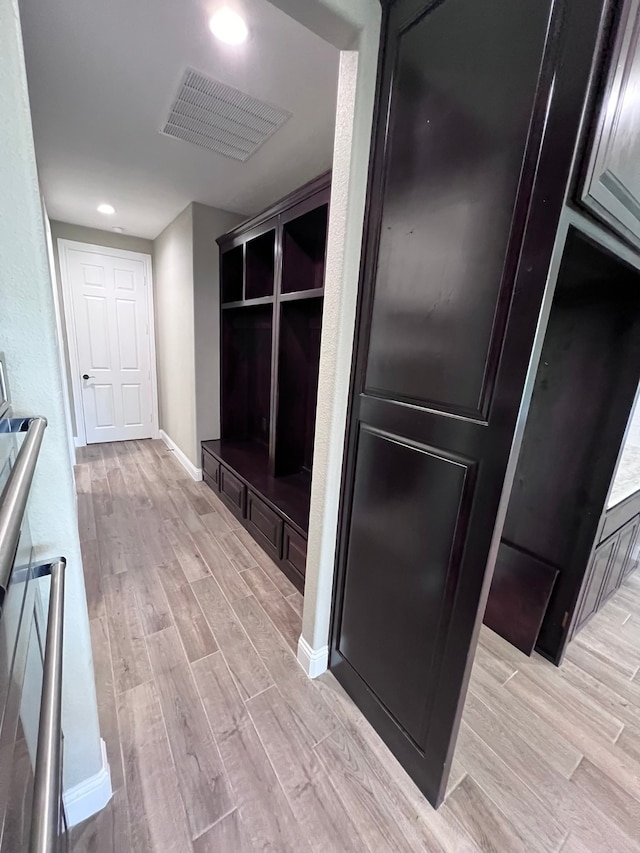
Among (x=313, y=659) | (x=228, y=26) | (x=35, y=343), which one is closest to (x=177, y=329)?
(x=228, y=26)

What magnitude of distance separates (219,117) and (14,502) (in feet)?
7.52

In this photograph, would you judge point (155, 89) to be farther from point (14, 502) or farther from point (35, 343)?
point (14, 502)

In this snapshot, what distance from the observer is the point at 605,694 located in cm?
154

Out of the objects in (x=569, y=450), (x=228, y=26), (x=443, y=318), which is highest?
(x=228, y=26)

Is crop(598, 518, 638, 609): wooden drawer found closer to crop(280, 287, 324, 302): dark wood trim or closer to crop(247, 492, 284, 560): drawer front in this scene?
crop(247, 492, 284, 560): drawer front

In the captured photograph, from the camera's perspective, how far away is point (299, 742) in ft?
4.24

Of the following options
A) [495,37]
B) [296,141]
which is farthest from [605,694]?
[296,141]

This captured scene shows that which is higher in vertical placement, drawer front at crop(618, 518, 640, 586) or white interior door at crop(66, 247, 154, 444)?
white interior door at crop(66, 247, 154, 444)

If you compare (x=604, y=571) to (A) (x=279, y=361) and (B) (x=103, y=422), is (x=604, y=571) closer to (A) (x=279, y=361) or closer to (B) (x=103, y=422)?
(A) (x=279, y=361)

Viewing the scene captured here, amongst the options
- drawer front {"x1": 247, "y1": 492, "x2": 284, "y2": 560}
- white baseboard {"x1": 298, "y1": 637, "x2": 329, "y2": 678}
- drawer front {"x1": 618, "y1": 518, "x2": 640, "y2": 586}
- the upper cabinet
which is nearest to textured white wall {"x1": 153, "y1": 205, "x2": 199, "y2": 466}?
drawer front {"x1": 247, "y1": 492, "x2": 284, "y2": 560}

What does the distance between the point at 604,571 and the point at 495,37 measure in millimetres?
2218

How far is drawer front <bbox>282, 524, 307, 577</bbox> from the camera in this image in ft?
6.48

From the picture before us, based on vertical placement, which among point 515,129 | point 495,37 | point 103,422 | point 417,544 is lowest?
point 103,422

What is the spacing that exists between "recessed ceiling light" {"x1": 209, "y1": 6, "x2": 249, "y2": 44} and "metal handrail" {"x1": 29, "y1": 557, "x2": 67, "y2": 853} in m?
1.98
